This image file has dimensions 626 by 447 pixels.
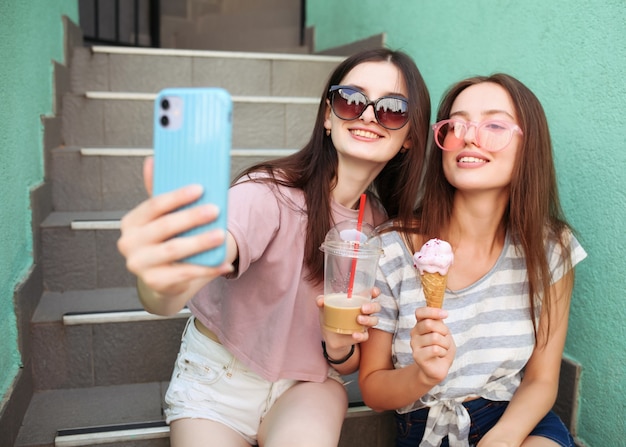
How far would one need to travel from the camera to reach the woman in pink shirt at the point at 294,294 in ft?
5.28

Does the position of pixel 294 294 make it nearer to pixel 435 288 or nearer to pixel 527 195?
pixel 435 288

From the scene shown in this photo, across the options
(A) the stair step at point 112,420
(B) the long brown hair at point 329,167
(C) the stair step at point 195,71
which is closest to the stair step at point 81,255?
(A) the stair step at point 112,420

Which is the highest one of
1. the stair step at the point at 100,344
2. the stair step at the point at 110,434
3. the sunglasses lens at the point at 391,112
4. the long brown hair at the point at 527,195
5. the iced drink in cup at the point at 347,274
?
the sunglasses lens at the point at 391,112

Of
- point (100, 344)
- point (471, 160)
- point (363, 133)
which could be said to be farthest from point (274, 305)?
point (100, 344)

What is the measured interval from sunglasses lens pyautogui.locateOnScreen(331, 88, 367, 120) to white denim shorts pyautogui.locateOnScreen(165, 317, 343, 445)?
0.81 metres

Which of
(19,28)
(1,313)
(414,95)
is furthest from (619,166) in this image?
(19,28)

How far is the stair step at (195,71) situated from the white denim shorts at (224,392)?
7.78 ft

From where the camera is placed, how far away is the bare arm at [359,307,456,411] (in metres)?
1.35

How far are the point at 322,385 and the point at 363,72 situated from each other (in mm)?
986

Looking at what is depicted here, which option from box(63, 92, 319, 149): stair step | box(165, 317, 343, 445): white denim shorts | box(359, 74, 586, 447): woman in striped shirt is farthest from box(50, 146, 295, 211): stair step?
box(359, 74, 586, 447): woman in striped shirt

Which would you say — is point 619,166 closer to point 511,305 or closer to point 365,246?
point 511,305

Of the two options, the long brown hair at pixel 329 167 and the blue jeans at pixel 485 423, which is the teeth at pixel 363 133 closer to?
the long brown hair at pixel 329 167

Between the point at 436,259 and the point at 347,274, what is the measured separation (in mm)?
254

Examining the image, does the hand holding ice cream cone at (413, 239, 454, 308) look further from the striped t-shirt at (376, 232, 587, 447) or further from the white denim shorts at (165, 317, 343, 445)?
the white denim shorts at (165, 317, 343, 445)
